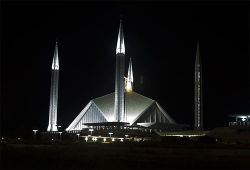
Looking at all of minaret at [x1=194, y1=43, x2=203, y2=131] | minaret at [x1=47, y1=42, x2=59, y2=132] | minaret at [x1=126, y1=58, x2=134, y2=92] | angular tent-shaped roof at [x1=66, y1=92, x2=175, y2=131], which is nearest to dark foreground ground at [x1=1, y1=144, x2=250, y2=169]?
angular tent-shaped roof at [x1=66, y1=92, x2=175, y2=131]

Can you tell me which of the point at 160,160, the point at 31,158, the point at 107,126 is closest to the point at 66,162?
the point at 31,158

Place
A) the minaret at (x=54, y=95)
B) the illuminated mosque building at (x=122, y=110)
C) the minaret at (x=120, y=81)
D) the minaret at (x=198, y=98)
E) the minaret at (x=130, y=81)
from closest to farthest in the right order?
the minaret at (x=120, y=81) → the illuminated mosque building at (x=122, y=110) → the minaret at (x=198, y=98) → the minaret at (x=54, y=95) → the minaret at (x=130, y=81)

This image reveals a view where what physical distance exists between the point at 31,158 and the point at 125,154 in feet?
15.7

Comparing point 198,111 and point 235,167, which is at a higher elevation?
point 198,111

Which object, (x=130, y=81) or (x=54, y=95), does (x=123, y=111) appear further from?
(x=130, y=81)

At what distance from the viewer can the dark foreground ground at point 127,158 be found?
1848 cm

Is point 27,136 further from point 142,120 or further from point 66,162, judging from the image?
point 66,162

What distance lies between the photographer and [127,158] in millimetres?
20109

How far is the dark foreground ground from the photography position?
1848cm

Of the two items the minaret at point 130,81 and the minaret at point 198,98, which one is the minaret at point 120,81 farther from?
the minaret at point 130,81

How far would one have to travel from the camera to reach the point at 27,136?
128 ft

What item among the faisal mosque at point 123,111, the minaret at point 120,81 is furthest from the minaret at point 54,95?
the minaret at point 120,81

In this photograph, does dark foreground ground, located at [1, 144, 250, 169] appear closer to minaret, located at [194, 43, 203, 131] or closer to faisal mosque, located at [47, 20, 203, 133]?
faisal mosque, located at [47, 20, 203, 133]

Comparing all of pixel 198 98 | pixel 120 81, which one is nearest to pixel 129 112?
pixel 120 81
